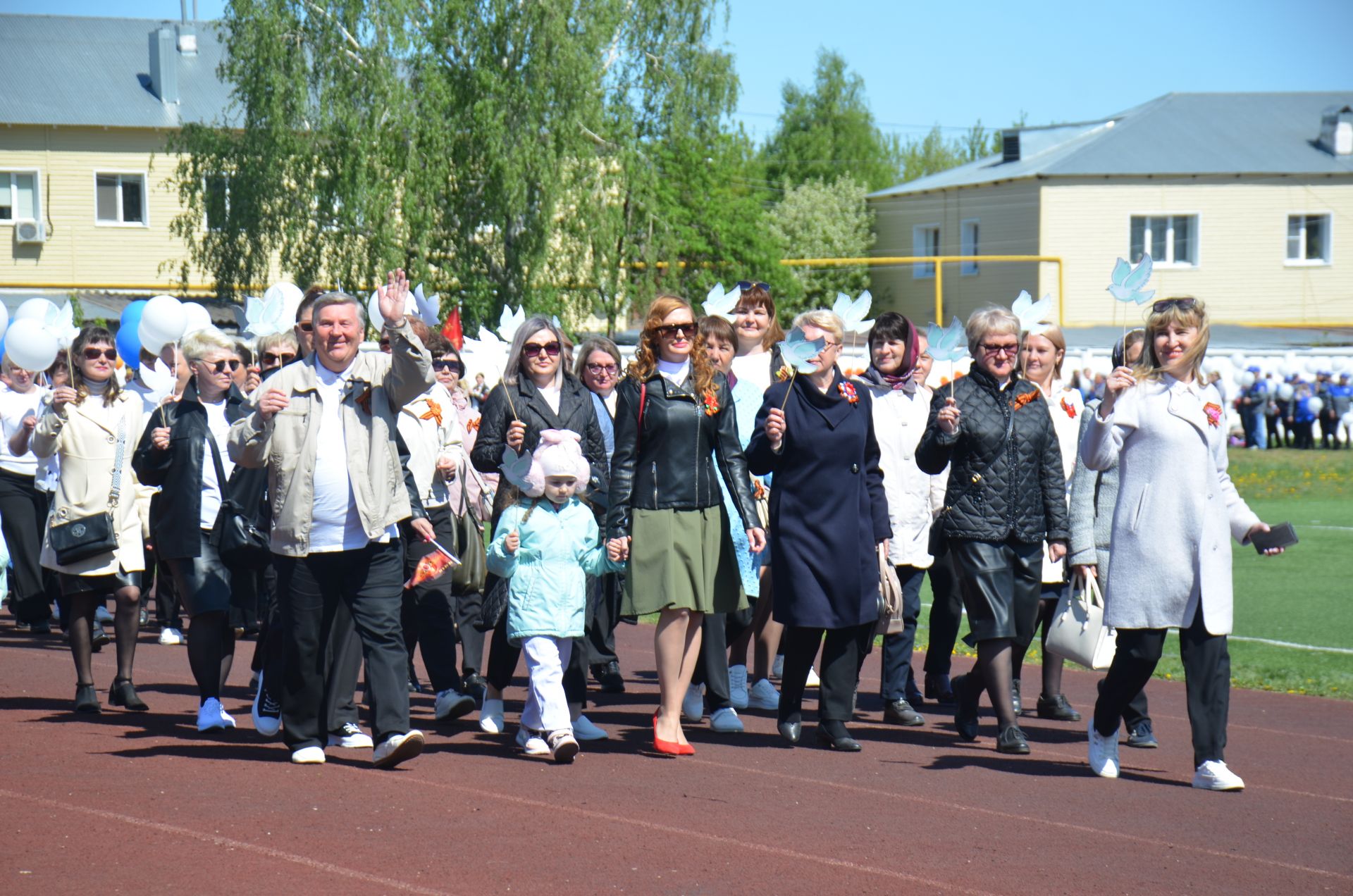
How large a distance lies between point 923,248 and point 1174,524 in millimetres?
53850

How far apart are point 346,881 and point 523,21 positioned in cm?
2822

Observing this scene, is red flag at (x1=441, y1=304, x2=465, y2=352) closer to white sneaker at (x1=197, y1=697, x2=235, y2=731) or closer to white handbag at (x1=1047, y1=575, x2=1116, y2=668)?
white sneaker at (x1=197, y1=697, x2=235, y2=731)

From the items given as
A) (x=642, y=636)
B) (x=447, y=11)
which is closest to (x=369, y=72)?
(x=447, y=11)

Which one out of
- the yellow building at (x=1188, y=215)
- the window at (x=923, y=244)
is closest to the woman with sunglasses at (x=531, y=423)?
the yellow building at (x=1188, y=215)

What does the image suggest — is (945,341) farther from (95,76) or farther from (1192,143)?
(1192,143)

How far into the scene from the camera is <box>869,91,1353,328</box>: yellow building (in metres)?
50.8

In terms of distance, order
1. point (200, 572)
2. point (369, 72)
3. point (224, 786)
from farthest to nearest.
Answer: point (369, 72) → point (200, 572) → point (224, 786)

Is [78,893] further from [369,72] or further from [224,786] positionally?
[369,72]

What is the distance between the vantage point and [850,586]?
292 inches

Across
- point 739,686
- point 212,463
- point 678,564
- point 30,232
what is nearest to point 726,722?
point 739,686

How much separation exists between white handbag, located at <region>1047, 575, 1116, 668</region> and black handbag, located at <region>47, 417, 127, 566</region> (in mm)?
4710

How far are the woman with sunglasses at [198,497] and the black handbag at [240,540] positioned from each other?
20cm

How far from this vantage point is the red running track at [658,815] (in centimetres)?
529

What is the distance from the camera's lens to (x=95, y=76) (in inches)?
1804
